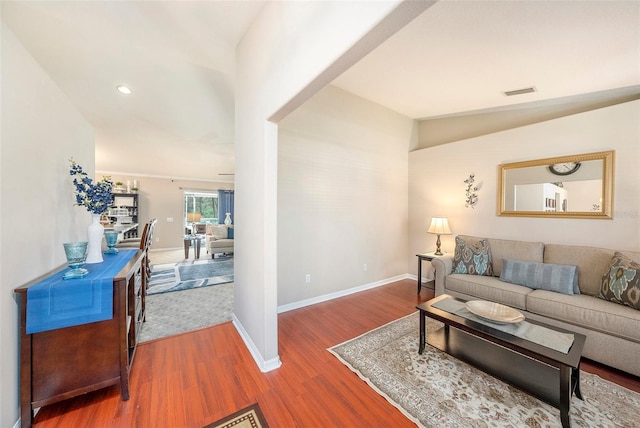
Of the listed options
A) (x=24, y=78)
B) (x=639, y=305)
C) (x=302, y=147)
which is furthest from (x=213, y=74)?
(x=639, y=305)

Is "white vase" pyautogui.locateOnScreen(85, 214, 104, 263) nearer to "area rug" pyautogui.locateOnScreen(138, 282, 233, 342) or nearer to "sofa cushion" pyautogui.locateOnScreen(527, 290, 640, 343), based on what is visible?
"area rug" pyautogui.locateOnScreen(138, 282, 233, 342)

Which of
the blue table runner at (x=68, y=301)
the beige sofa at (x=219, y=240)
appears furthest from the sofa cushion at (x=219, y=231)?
the blue table runner at (x=68, y=301)

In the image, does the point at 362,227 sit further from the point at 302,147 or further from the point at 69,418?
the point at 69,418

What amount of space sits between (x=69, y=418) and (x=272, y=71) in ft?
8.59

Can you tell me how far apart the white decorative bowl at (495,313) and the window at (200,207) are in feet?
24.9

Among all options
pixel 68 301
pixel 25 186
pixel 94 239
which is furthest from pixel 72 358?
pixel 25 186

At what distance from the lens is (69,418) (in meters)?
1.44

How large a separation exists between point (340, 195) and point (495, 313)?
2.21 m

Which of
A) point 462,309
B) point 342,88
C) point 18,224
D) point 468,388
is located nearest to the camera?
point 18,224

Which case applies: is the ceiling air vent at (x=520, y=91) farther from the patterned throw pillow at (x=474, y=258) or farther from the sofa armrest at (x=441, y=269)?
the sofa armrest at (x=441, y=269)

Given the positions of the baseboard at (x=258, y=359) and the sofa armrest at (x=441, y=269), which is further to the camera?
the sofa armrest at (x=441, y=269)

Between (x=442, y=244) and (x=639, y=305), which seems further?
(x=442, y=244)

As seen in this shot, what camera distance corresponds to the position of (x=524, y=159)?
10.0ft

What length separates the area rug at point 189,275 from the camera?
12.8 ft
